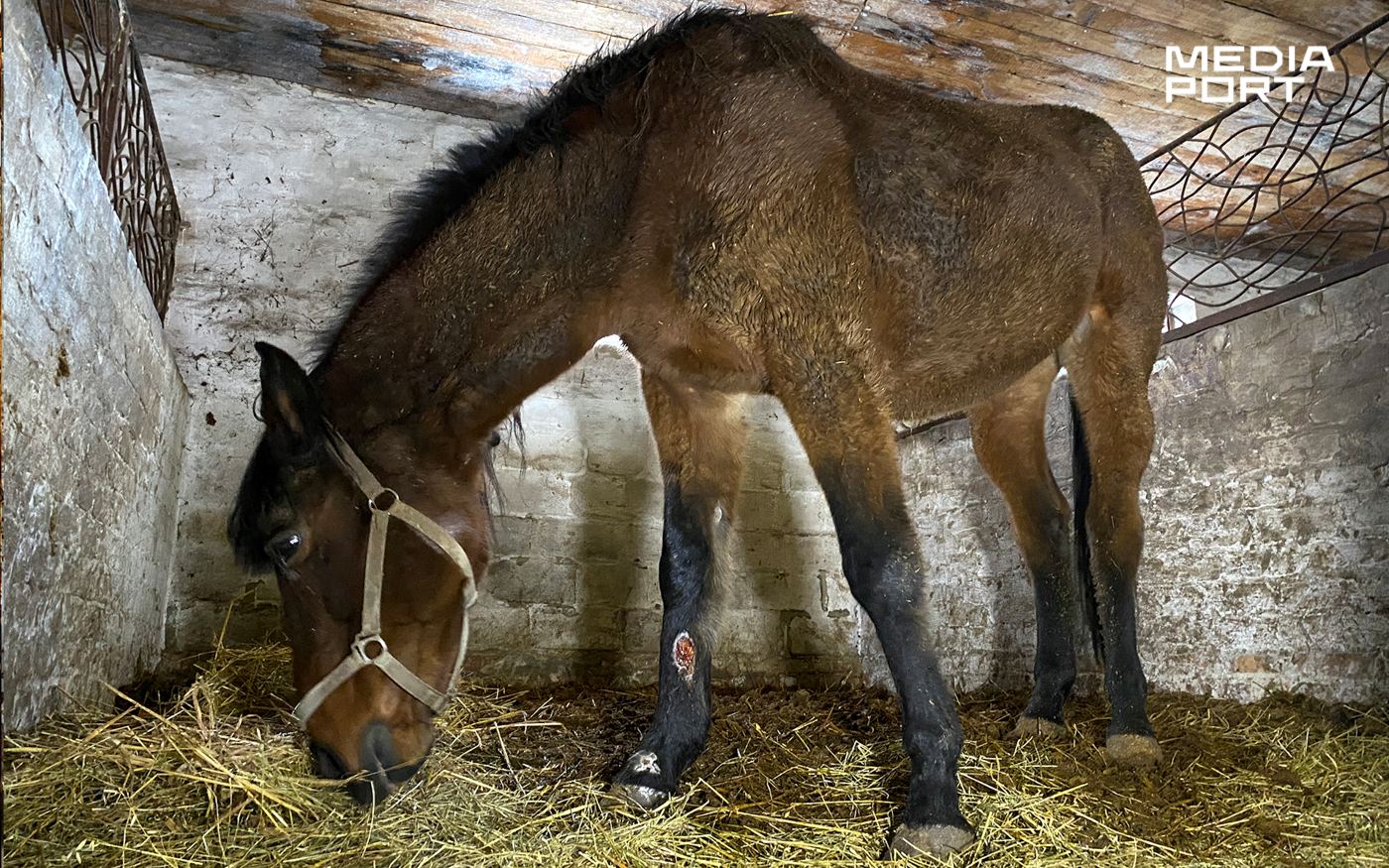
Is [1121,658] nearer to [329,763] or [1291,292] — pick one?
[1291,292]

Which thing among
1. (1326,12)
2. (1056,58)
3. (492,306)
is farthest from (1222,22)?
(492,306)

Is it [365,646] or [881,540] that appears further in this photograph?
[881,540]

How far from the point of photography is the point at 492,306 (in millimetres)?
2314

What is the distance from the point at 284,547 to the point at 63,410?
2.08 ft

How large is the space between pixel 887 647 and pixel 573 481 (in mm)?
2571

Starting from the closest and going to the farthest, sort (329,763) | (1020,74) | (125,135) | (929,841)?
(929,841), (329,763), (125,135), (1020,74)

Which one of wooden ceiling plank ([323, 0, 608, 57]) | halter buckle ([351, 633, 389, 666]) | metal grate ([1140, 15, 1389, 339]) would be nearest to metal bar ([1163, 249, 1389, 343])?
metal grate ([1140, 15, 1389, 339])

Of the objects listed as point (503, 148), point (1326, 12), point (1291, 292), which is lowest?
point (1291, 292)

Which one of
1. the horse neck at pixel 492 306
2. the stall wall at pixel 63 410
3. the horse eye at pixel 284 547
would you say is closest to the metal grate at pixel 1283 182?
the horse neck at pixel 492 306

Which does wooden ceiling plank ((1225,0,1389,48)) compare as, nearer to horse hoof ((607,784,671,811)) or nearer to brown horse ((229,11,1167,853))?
brown horse ((229,11,1167,853))

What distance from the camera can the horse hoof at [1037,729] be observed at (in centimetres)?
298

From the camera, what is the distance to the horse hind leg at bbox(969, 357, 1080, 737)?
3.13 metres

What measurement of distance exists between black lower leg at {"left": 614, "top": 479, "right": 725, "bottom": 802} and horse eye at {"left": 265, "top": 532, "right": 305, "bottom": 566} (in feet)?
3.40

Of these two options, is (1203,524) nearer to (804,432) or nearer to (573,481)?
(804,432)
